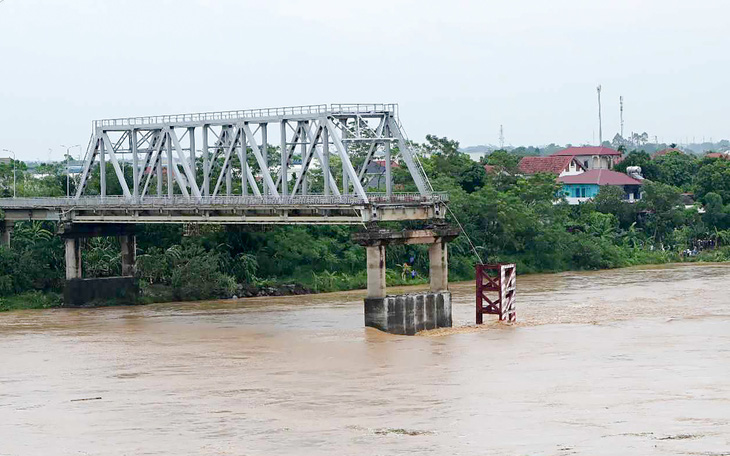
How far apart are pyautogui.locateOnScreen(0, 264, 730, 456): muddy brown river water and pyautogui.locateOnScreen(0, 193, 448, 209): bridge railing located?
204 inches

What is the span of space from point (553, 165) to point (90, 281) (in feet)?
190

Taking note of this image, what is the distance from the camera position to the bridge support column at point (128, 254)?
2776 inches

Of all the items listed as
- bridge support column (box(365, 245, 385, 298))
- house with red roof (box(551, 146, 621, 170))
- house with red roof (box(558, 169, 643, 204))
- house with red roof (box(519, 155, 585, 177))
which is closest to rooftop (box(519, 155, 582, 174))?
house with red roof (box(519, 155, 585, 177))

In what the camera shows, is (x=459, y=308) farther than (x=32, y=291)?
No

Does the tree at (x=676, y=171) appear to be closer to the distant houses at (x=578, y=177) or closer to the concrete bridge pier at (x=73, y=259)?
the distant houses at (x=578, y=177)

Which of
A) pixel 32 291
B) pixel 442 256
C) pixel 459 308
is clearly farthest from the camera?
pixel 32 291

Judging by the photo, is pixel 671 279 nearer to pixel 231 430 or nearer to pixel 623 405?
pixel 623 405

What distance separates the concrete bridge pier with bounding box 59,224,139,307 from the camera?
67625 mm

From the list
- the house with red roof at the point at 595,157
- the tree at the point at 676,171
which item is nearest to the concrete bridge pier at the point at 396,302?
the tree at the point at 676,171

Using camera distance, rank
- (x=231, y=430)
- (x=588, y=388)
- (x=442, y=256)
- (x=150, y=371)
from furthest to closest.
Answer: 1. (x=442, y=256)
2. (x=150, y=371)
3. (x=588, y=388)
4. (x=231, y=430)

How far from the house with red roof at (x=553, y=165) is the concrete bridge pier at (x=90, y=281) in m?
52.2

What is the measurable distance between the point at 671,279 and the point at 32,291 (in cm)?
3507

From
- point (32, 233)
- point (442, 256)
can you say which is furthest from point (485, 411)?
point (32, 233)

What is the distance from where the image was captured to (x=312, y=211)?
5481 cm
